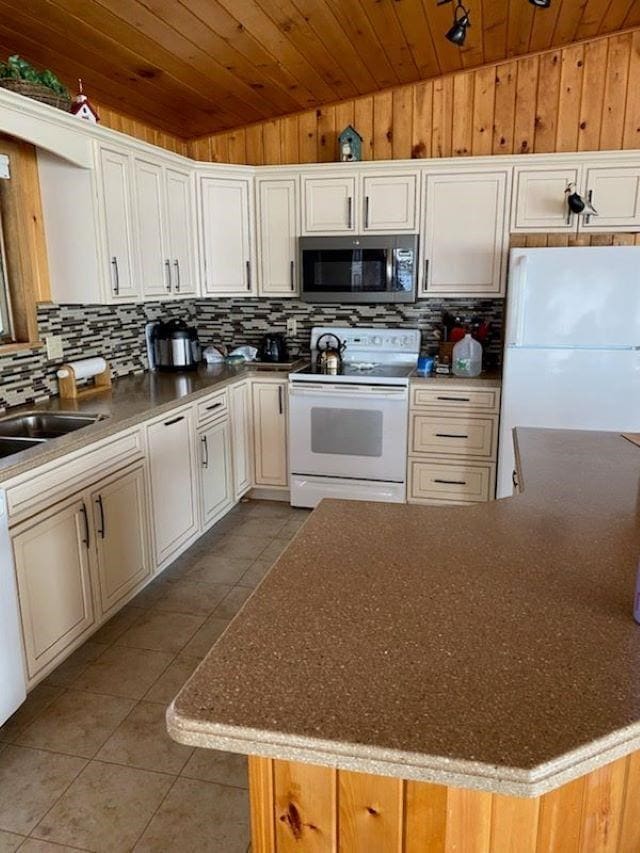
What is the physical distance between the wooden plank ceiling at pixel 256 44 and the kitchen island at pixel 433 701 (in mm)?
2252

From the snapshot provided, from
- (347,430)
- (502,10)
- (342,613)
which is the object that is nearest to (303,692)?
(342,613)

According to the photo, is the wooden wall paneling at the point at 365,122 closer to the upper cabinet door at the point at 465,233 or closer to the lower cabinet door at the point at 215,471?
the upper cabinet door at the point at 465,233

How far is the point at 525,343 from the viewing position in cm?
331

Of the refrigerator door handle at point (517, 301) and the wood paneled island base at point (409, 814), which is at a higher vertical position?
the refrigerator door handle at point (517, 301)

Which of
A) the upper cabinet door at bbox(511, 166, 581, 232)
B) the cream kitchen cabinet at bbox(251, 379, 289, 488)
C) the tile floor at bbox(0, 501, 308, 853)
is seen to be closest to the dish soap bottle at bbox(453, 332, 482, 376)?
the upper cabinet door at bbox(511, 166, 581, 232)

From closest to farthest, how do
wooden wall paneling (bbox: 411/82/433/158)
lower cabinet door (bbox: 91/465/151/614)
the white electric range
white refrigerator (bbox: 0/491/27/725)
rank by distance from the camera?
1. white refrigerator (bbox: 0/491/27/725)
2. lower cabinet door (bbox: 91/465/151/614)
3. the white electric range
4. wooden wall paneling (bbox: 411/82/433/158)

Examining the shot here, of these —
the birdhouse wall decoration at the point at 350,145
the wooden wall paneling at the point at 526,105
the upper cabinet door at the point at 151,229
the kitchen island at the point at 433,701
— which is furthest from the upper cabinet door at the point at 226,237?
the kitchen island at the point at 433,701

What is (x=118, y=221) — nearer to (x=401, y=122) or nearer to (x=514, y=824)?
(x=401, y=122)

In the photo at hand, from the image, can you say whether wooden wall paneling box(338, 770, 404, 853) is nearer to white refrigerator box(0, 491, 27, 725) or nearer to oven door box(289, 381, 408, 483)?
white refrigerator box(0, 491, 27, 725)

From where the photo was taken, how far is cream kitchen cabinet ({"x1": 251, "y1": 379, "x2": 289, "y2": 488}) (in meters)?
3.89

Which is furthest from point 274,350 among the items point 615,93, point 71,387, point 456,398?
point 615,93

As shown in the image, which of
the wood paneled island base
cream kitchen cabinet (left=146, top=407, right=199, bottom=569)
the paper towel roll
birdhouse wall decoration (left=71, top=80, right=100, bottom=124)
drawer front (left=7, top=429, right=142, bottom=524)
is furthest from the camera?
the paper towel roll

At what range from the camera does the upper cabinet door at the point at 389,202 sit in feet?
12.1

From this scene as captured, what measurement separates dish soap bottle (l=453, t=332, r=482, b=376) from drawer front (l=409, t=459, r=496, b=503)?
561mm
